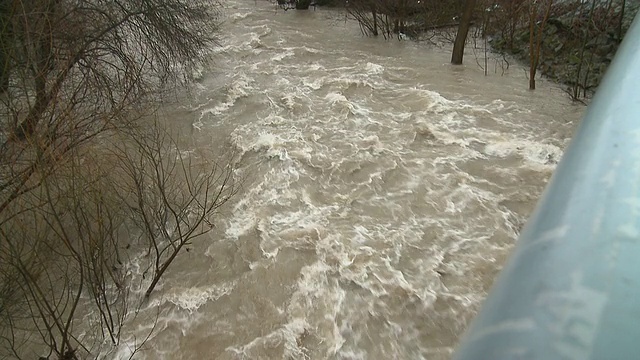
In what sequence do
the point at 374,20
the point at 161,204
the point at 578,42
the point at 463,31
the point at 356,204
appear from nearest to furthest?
the point at 161,204 < the point at 356,204 < the point at 578,42 < the point at 463,31 < the point at 374,20

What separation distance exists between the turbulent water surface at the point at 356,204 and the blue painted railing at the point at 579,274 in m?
4.21

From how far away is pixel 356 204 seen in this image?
673cm

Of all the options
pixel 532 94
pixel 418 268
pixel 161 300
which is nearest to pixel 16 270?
pixel 161 300

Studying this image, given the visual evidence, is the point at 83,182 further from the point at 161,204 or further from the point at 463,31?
the point at 463,31

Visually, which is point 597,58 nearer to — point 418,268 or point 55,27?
point 418,268

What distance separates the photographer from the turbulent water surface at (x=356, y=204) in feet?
16.2

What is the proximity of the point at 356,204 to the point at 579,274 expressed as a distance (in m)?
6.12

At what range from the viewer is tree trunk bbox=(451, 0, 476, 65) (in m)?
10.9

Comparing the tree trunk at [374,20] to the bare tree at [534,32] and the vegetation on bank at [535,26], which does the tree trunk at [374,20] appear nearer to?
the vegetation on bank at [535,26]

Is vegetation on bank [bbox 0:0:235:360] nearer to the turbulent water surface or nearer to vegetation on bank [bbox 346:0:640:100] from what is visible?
the turbulent water surface

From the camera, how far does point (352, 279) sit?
5441 mm

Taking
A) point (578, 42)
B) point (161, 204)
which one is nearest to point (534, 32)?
point (578, 42)

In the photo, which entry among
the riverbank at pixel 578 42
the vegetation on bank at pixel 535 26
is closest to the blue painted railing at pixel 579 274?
the vegetation on bank at pixel 535 26

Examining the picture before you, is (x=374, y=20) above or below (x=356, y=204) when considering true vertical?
above
